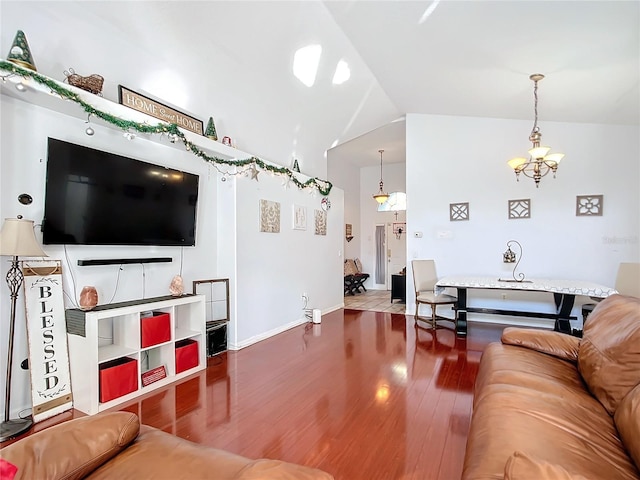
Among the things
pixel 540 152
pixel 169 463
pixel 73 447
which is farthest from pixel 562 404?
pixel 540 152

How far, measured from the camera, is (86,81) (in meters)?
2.75

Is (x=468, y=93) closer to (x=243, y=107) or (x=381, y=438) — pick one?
(x=243, y=107)

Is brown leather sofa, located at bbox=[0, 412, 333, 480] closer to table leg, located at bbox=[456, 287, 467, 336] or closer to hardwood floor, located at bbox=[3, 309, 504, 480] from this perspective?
hardwood floor, located at bbox=[3, 309, 504, 480]

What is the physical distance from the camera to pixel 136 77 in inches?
130

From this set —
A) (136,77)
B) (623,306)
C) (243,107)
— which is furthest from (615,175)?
(136,77)

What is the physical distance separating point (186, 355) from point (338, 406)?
1668 millimetres

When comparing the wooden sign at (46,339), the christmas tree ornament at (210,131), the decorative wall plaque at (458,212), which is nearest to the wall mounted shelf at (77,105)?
the christmas tree ornament at (210,131)

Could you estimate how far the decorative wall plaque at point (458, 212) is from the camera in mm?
6012

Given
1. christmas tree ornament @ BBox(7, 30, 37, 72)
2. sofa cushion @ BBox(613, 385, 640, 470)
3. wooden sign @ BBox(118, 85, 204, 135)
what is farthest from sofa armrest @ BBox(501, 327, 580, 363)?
christmas tree ornament @ BBox(7, 30, 37, 72)

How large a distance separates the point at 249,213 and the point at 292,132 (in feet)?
5.66

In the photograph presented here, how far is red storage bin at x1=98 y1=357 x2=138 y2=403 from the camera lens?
2781mm

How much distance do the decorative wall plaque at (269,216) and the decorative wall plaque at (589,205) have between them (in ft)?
15.0

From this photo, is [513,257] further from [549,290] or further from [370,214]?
[370,214]

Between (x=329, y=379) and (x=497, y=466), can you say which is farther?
(x=329, y=379)
